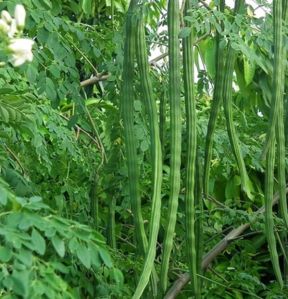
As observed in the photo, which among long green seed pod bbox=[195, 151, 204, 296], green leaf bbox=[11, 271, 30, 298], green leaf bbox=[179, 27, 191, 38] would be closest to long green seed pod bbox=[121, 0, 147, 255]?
green leaf bbox=[179, 27, 191, 38]

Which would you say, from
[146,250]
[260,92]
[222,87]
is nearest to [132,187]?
[146,250]

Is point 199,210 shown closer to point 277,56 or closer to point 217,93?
point 217,93

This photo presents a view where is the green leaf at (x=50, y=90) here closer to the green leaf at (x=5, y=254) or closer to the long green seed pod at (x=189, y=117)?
the long green seed pod at (x=189, y=117)

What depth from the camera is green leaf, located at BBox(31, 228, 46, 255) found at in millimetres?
1396

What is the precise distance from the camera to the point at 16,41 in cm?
130

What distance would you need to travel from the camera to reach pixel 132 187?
2162 mm

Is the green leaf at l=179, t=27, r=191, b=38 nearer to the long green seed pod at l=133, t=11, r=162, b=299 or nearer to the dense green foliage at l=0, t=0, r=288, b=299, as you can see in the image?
the dense green foliage at l=0, t=0, r=288, b=299

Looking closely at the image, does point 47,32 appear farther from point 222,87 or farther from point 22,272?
point 22,272

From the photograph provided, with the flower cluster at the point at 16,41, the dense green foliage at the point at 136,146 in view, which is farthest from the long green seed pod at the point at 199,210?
the flower cluster at the point at 16,41

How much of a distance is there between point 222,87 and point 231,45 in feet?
0.61

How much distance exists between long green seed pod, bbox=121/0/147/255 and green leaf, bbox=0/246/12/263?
76 cm

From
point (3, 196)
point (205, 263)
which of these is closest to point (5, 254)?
point (3, 196)

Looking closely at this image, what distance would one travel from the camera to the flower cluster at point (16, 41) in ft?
4.22

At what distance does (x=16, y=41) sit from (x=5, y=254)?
14.1 inches
